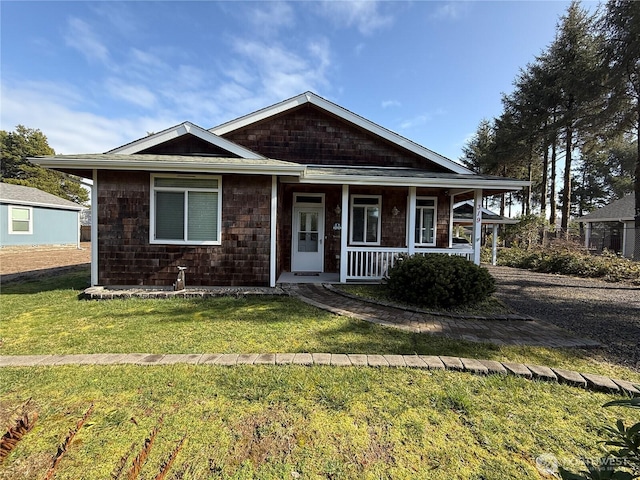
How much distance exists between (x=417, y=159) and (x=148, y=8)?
31.7 feet

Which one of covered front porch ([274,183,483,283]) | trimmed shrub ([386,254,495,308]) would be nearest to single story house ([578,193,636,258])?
covered front porch ([274,183,483,283])

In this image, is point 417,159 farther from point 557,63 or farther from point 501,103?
point 501,103

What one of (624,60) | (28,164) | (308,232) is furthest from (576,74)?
(28,164)

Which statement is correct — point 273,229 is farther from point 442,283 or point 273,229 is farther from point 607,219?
point 607,219

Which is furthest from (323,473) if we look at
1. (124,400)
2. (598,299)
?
(598,299)

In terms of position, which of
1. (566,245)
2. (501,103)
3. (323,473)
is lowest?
(323,473)

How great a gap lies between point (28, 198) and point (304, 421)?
23.9 m

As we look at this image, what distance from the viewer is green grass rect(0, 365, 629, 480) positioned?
196 cm

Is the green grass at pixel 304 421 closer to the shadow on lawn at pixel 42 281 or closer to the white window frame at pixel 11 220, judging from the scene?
the shadow on lawn at pixel 42 281

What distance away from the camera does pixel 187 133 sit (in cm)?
770

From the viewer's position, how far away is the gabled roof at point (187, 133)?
7441 millimetres

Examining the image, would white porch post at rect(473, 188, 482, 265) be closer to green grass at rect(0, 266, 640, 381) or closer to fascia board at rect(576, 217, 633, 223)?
green grass at rect(0, 266, 640, 381)

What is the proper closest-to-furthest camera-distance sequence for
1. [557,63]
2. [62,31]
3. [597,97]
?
1. [62,31]
2. [597,97]
3. [557,63]

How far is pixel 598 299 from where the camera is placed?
7.39 m
